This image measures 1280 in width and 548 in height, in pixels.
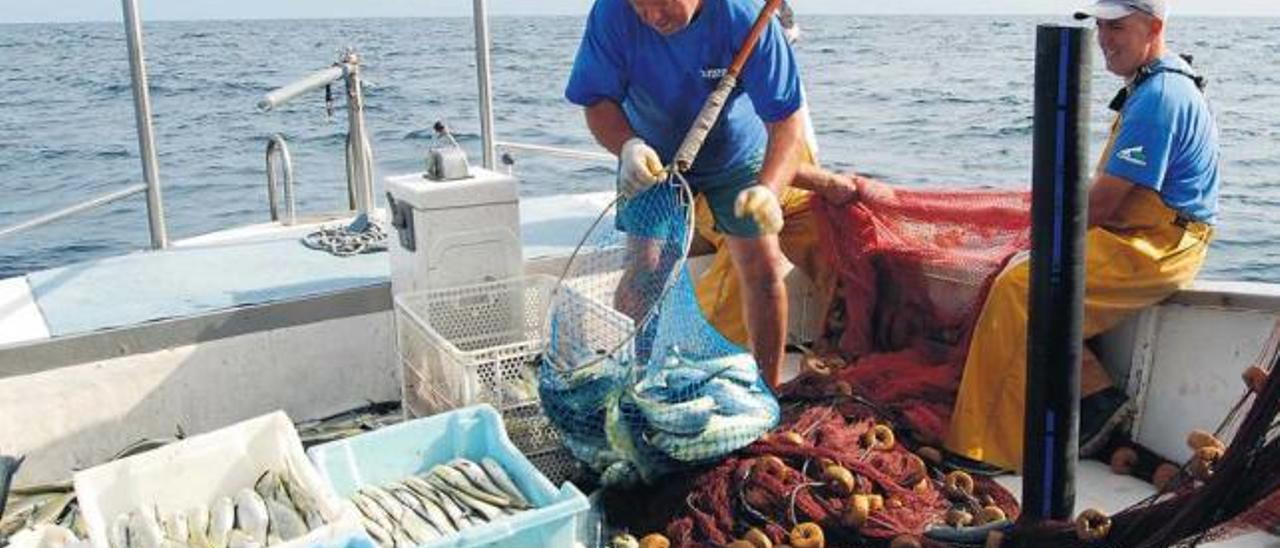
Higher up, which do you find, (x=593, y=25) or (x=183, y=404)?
(x=593, y=25)

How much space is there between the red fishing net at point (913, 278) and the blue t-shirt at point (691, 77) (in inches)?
33.4

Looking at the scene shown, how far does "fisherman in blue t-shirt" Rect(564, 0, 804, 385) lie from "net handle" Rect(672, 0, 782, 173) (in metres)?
0.13

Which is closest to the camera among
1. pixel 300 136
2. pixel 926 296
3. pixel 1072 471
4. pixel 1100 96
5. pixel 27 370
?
pixel 1072 471

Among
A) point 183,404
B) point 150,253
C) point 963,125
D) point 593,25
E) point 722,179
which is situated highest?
point 593,25

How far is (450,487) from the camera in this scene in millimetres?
3279

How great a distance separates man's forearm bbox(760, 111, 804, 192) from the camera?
418 cm

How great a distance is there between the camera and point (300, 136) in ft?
70.0

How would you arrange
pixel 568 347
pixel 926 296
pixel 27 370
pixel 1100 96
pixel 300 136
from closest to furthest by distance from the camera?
1. pixel 568 347
2. pixel 27 370
3. pixel 926 296
4. pixel 300 136
5. pixel 1100 96

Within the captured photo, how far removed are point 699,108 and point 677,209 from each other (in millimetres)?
609

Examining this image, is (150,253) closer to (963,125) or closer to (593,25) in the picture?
(593,25)

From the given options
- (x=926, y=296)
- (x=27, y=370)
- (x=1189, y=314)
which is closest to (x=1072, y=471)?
(x=1189, y=314)

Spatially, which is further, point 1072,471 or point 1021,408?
point 1021,408

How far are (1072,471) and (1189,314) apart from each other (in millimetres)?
1386

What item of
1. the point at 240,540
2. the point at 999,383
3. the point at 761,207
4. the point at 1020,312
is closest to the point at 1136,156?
the point at 1020,312
